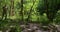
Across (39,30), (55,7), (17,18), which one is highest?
(55,7)

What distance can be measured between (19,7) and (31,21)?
1.55 feet

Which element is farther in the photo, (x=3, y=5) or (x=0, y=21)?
(x=3, y=5)

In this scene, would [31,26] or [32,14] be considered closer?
[31,26]

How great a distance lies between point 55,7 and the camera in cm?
340

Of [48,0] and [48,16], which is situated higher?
[48,0]

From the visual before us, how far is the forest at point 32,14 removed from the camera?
3139 mm

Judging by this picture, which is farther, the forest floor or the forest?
the forest

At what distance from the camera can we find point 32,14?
3.34 metres

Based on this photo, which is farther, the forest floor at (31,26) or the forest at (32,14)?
the forest at (32,14)

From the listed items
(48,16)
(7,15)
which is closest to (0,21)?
(7,15)

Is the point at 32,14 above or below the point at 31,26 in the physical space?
above

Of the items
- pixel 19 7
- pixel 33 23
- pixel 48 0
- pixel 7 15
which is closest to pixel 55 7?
pixel 48 0

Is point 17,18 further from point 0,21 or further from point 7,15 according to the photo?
point 0,21

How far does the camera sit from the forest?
3.14 m
